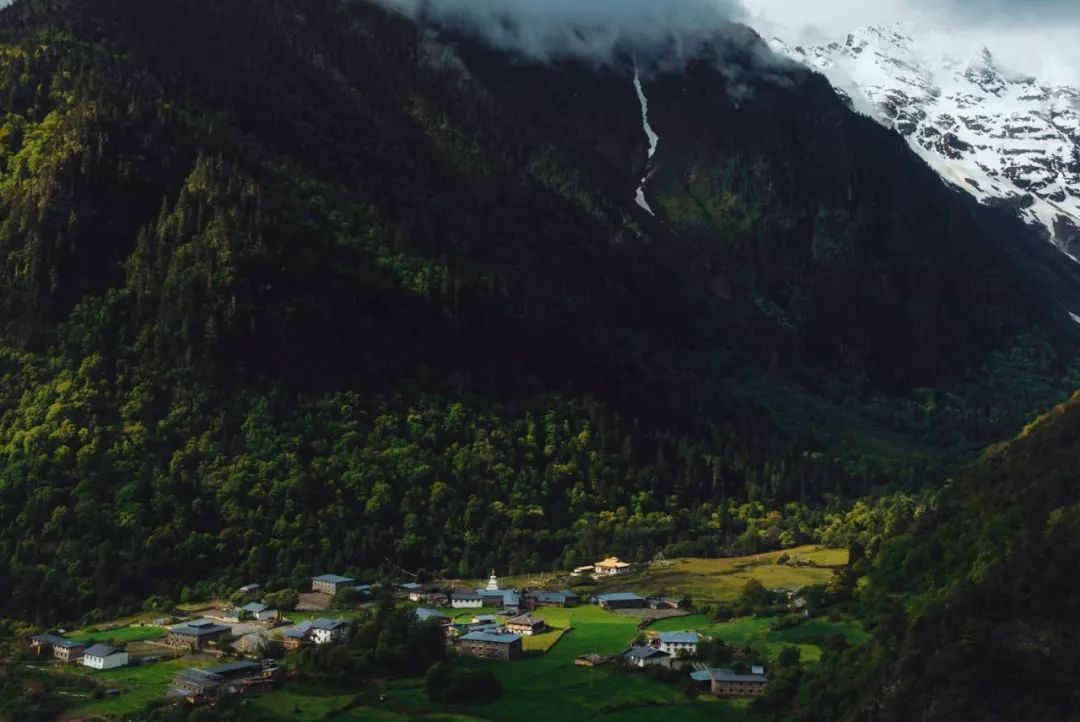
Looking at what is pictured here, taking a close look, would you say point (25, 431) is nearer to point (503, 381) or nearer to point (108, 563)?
point (108, 563)

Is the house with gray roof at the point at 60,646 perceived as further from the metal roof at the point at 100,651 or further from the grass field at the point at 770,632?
the grass field at the point at 770,632

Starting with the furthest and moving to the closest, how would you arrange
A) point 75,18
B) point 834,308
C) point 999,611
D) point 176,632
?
1. point 834,308
2. point 75,18
3. point 176,632
4. point 999,611

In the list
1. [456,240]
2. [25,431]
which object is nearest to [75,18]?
[456,240]


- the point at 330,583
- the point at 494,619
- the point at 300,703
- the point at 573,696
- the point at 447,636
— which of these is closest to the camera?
the point at 300,703

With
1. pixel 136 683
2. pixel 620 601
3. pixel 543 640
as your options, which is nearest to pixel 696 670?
pixel 543 640

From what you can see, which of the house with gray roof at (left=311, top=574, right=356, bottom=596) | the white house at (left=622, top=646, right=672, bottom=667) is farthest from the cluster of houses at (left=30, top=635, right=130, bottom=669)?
the white house at (left=622, top=646, right=672, bottom=667)

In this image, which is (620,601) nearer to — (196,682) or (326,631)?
(326,631)

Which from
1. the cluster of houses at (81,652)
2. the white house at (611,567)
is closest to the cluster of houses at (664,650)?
the cluster of houses at (81,652)
